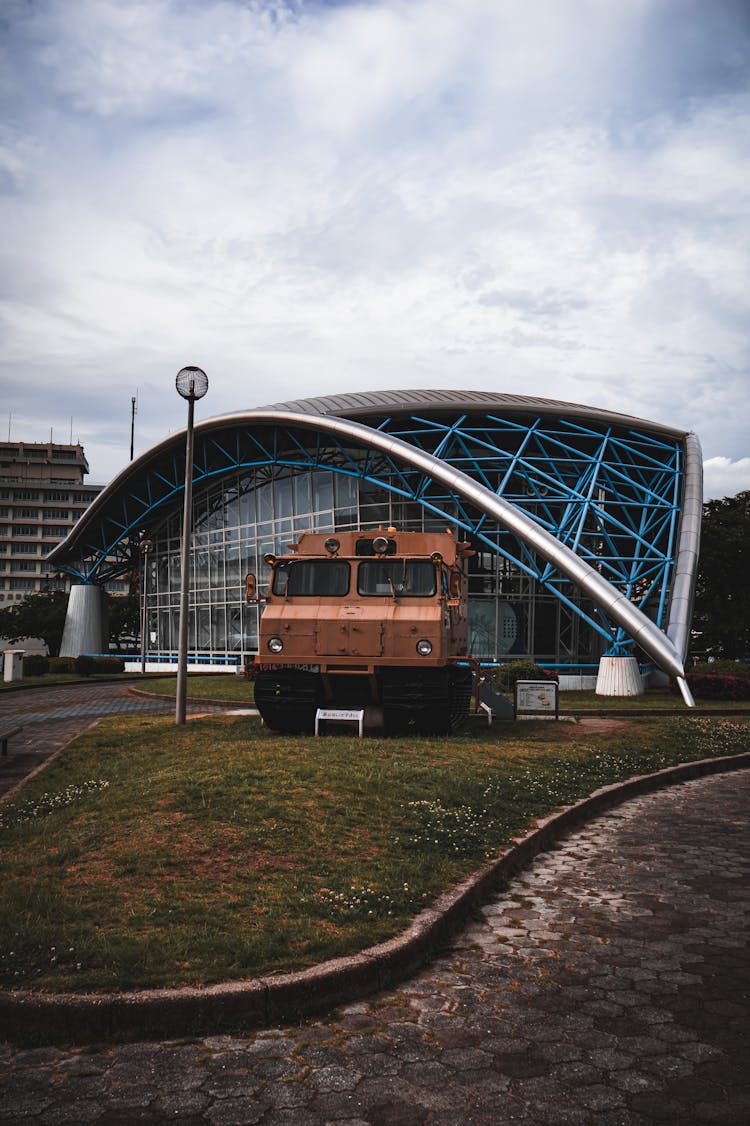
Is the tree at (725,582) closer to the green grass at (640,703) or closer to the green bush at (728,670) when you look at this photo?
the green bush at (728,670)

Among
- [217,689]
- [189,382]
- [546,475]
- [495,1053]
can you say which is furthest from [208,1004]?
[546,475]

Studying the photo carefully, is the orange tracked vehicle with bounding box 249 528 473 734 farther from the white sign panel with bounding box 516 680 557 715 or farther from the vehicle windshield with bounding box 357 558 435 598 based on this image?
the white sign panel with bounding box 516 680 557 715

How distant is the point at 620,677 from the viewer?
27.0m

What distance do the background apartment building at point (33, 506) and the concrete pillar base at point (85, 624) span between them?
54.6m

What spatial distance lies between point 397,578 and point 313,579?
4.99ft

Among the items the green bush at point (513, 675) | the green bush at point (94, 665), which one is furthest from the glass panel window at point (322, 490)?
the green bush at point (513, 675)

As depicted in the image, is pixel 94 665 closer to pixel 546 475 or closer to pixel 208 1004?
pixel 546 475

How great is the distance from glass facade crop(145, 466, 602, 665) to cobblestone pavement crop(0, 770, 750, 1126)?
28.3 m

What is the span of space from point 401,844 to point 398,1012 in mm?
2873

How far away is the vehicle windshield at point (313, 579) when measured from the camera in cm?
1574

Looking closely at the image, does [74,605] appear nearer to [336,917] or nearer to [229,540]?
[229,540]

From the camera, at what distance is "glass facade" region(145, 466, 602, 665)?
34875 mm

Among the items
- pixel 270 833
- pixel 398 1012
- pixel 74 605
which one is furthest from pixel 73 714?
pixel 74 605

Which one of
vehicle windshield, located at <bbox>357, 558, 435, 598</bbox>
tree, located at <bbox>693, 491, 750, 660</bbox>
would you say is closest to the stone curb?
vehicle windshield, located at <bbox>357, 558, 435, 598</bbox>
